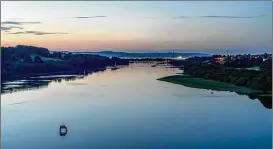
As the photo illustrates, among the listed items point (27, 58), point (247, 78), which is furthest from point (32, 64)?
point (247, 78)

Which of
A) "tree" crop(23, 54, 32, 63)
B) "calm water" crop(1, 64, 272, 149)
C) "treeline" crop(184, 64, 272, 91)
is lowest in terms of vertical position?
"calm water" crop(1, 64, 272, 149)

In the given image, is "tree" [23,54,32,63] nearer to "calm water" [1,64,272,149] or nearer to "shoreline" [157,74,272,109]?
"shoreline" [157,74,272,109]

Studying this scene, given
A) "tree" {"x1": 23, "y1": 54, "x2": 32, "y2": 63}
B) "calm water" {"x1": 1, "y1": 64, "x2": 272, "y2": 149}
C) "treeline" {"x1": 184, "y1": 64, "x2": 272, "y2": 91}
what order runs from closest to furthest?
"calm water" {"x1": 1, "y1": 64, "x2": 272, "y2": 149}
"treeline" {"x1": 184, "y1": 64, "x2": 272, "y2": 91}
"tree" {"x1": 23, "y1": 54, "x2": 32, "y2": 63}

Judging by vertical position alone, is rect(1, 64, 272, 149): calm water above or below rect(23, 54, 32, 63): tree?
below

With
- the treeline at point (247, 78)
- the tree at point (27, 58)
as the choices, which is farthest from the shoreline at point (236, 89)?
the tree at point (27, 58)

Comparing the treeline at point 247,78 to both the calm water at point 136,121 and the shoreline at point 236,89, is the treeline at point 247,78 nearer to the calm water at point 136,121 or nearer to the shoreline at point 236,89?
the shoreline at point 236,89

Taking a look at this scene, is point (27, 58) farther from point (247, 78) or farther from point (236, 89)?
point (236, 89)

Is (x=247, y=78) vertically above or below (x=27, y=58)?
below

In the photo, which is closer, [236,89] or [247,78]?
[236,89]

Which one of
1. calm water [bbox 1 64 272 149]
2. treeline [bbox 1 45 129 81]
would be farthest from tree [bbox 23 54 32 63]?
calm water [bbox 1 64 272 149]

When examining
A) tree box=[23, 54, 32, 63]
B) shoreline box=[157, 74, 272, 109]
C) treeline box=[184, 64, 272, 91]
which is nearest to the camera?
shoreline box=[157, 74, 272, 109]
